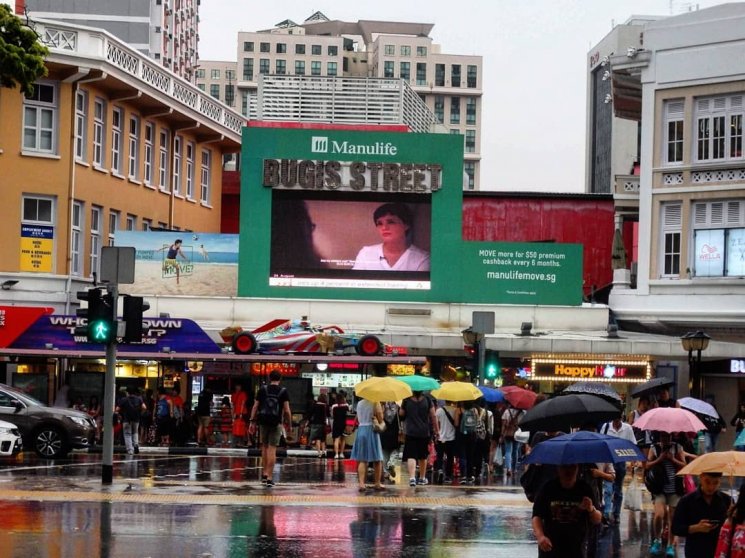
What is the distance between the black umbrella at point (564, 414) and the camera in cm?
1554

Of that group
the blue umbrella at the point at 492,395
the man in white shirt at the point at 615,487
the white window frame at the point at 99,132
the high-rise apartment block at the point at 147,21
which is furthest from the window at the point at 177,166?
the man in white shirt at the point at 615,487

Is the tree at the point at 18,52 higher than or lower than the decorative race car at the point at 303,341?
higher

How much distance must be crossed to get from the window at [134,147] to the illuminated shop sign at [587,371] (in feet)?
49.4

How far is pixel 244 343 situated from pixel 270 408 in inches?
540

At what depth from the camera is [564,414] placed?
51.0 feet

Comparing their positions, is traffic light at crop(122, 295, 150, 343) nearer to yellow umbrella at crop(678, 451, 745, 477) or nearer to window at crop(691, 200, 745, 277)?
yellow umbrella at crop(678, 451, 745, 477)

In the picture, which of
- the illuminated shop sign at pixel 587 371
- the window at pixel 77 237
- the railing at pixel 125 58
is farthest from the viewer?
the window at pixel 77 237

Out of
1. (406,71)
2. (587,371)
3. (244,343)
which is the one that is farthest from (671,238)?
(406,71)

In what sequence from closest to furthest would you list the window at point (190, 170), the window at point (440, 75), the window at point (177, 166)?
the window at point (177, 166) < the window at point (190, 170) < the window at point (440, 75)

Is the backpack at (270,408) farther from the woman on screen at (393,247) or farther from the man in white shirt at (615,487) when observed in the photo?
the woman on screen at (393,247)

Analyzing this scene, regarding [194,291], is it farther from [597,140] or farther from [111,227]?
[597,140]

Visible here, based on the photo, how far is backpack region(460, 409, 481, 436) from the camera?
26.9m

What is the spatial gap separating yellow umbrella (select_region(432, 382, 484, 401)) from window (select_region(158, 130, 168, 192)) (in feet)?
78.4

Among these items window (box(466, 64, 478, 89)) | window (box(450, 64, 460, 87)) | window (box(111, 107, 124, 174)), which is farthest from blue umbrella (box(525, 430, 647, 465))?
window (box(466, 64, 478, 89))
